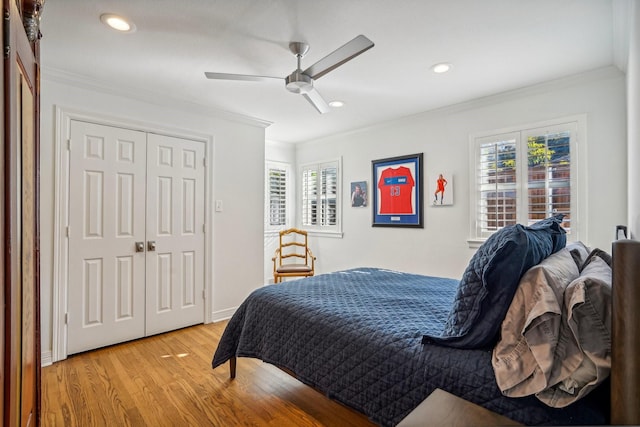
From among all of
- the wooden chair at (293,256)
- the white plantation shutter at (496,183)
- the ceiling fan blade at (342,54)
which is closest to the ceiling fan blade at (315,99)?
the ceiling fan blade at (342,54)

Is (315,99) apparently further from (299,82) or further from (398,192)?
(398,192)

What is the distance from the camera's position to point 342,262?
4.88m

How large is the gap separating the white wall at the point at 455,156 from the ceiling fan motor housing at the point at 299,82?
203 cm

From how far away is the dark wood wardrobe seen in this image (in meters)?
0.87

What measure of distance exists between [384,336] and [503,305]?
20.9 inches

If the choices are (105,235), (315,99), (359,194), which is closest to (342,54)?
(315,99)

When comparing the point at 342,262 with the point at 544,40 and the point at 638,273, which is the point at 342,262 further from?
the point at 638,273

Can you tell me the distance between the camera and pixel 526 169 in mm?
3170

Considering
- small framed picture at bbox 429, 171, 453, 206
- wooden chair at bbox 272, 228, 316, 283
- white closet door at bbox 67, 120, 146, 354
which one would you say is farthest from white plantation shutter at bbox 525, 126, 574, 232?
white closet door at bbox 67, 120, 146, 354

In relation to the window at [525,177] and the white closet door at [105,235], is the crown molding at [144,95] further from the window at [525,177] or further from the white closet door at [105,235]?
the window at [525,177]

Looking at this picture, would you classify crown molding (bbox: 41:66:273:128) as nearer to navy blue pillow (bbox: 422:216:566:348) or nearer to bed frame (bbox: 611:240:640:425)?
navy blue pillow (bbox: 422:216:566:348)

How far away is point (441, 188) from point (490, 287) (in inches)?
104

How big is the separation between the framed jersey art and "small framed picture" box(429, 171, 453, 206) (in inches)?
5.7

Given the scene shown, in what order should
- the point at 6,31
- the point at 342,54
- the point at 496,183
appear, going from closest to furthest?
the point at 6,31 → the point at 342,54 → the point at 496,183
